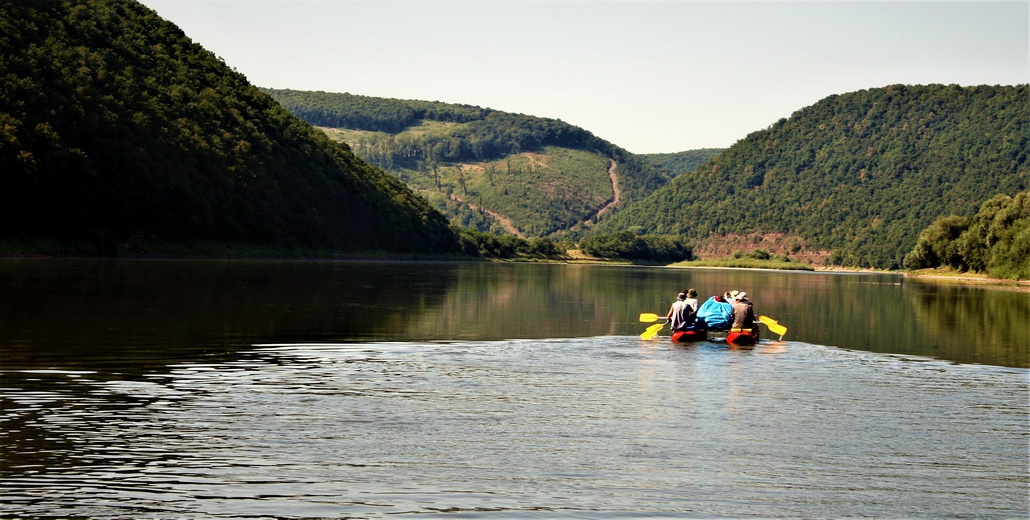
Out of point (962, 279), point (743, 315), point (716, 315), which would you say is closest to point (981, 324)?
point (716, 315)

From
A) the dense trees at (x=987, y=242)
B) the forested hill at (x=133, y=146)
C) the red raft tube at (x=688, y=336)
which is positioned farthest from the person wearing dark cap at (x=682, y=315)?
the dense trees at (x=987, y=242)

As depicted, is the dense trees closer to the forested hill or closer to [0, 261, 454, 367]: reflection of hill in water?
[0, 261, 454, 367]: reflection of hill in water

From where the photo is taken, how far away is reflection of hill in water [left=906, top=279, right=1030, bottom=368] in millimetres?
37500

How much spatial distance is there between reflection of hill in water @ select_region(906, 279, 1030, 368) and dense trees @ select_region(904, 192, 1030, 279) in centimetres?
4027

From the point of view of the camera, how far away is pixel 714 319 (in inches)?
1606

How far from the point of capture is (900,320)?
55.3m

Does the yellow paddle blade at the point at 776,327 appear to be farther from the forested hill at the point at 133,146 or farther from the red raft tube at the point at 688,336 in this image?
the forested hill at the point at 133,146

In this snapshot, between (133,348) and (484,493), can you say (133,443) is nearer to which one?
(484,493)

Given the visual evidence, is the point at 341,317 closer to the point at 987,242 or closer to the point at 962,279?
the point at 987,242

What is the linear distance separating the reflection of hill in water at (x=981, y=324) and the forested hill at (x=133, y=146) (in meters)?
81.6

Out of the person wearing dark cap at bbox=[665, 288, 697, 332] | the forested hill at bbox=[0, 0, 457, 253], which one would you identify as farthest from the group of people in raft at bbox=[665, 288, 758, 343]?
the forested hill at bbox=[0, 0, 457, 253]

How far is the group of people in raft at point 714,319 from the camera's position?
129 ft

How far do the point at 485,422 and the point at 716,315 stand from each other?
71.4ft

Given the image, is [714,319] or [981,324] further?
[981,324]
